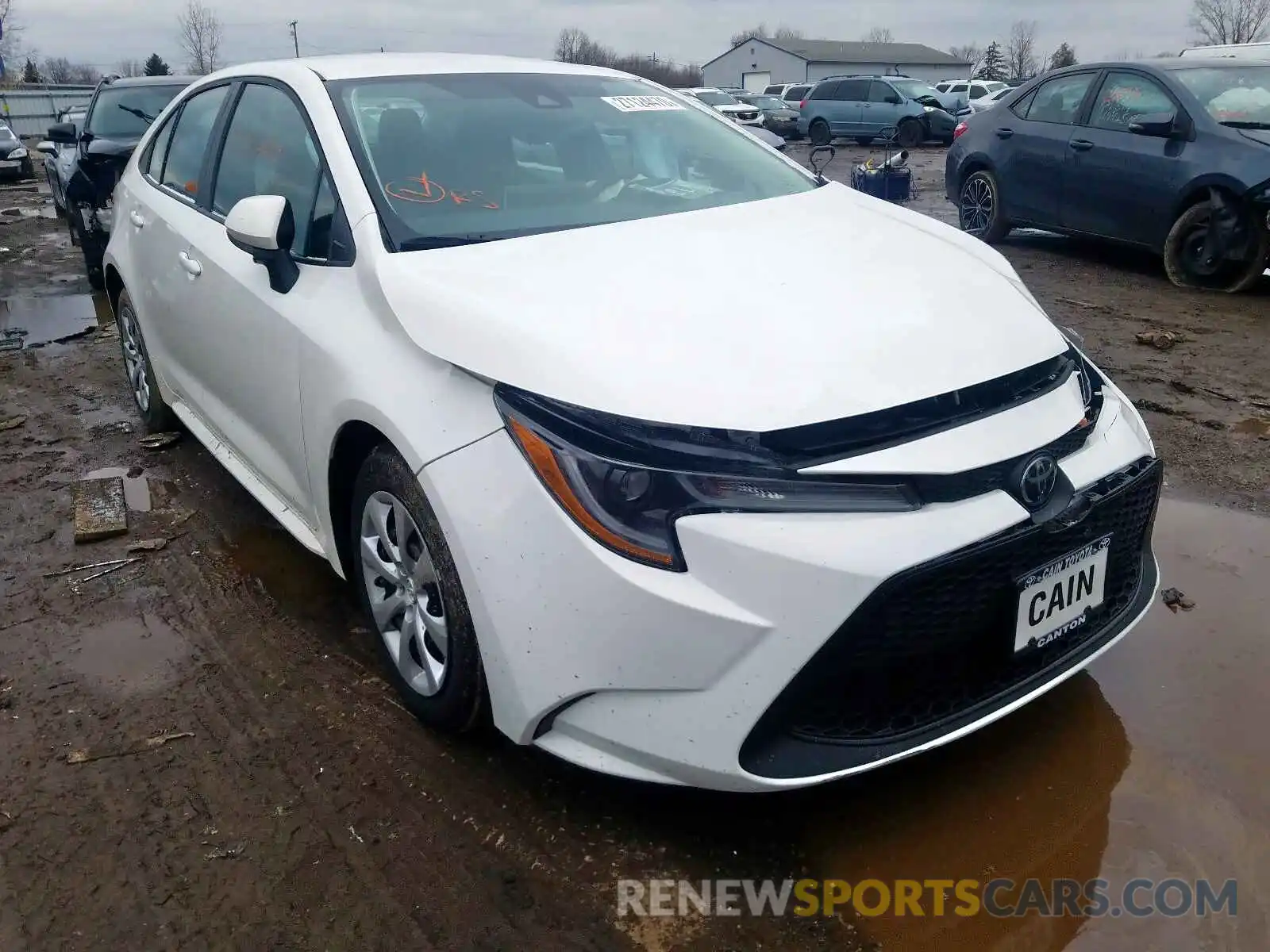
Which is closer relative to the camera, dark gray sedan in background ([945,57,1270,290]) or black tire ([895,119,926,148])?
dark gray sedan in background ([945,57,1270,290])

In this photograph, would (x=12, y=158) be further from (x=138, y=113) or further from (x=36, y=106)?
(x=36, y=106)

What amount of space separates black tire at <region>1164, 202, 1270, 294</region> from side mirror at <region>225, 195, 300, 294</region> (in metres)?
6.46

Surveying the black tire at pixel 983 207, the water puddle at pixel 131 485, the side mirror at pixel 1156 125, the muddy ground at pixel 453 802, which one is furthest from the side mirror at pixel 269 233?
the black tire at pixel 983 207

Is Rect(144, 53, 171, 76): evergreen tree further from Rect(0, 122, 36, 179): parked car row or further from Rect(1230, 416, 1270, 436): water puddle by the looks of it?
Rect(1230, 416, 1270, 436): water puddle

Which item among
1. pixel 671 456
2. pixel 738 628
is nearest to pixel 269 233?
pixel 671 456

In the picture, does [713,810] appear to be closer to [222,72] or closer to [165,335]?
[165,335]

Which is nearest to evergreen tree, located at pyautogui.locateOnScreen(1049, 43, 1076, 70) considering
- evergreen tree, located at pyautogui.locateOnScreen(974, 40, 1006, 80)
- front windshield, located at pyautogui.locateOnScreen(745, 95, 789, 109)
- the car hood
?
evergreen tree, located at pyautogui.locateOnScreen(974, 40, 1006, 80)

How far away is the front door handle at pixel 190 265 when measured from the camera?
3.38 meters

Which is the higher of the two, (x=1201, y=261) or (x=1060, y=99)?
(x=1060, y=99)

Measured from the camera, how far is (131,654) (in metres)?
2.99

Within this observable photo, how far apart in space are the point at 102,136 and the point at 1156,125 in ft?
27.8

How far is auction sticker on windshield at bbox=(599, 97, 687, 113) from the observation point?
3365mm

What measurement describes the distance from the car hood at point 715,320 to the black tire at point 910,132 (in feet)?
78.1

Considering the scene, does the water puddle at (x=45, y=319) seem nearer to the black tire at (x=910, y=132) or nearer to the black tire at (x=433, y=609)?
the black tire at (x=433, y=609)
